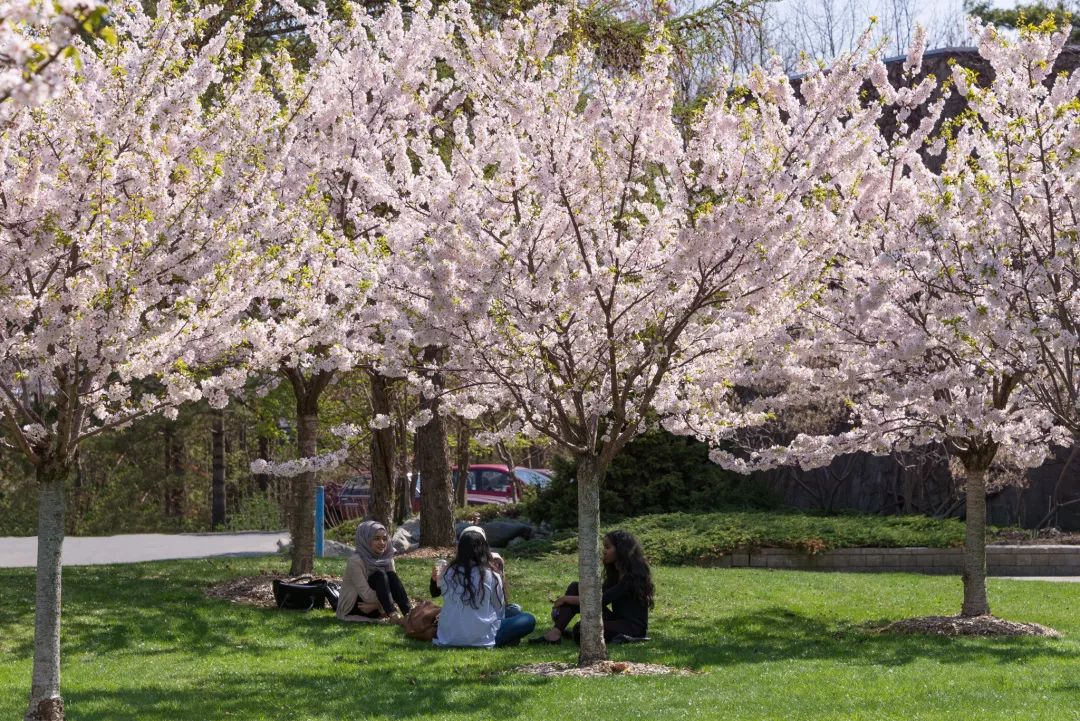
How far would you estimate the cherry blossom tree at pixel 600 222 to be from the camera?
8.06 m

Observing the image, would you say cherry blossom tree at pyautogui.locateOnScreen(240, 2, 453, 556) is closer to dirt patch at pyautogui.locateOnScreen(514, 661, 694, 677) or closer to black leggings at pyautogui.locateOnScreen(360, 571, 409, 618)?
black leggings at pyautogui.locateOnScreen(360, 571, 409, 618)

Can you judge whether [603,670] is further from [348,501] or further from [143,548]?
[348,501]

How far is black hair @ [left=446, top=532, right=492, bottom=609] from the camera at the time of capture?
32.1ft

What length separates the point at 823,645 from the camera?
10.4 metres

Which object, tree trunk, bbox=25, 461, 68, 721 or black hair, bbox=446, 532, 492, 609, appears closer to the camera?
tree trunk, bbox=25, 461, 68, 721

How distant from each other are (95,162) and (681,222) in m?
3.67

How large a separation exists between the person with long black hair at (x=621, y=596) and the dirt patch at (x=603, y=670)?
39.0 inches

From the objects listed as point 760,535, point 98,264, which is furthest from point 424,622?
point 760,535

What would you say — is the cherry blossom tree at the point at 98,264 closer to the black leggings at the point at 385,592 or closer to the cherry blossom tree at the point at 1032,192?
the black leggings at the point at 385,592

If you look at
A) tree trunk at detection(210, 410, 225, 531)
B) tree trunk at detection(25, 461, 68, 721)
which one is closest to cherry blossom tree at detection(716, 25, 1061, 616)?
tree trunk at detection(25, 461, 68, 721)

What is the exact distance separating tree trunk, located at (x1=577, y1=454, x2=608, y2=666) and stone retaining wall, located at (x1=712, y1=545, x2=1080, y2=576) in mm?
8445

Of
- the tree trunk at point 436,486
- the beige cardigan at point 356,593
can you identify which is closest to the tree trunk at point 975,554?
the beige cardigan at point 356,593

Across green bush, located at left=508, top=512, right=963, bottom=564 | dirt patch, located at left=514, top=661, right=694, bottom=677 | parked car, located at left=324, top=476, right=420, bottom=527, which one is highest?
parked car, located at left=324, top=476, right=420, bottom=527

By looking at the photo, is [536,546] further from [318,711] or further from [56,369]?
[56,369]
